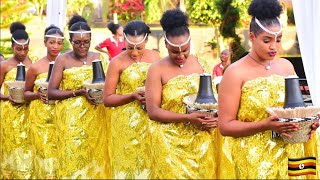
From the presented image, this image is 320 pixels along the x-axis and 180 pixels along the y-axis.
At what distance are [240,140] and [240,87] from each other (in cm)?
34

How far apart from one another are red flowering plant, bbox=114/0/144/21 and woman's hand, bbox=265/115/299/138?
2242 cm

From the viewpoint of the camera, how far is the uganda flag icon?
482 cm

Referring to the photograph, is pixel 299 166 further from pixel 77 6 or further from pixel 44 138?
pixel 77 6

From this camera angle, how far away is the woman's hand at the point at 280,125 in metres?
4.60

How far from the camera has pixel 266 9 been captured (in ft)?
16.0

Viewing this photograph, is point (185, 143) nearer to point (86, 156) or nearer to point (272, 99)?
point (272, 99)

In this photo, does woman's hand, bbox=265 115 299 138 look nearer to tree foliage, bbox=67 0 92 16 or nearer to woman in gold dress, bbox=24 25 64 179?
woman in gold dress, bbox=24 25 64 179

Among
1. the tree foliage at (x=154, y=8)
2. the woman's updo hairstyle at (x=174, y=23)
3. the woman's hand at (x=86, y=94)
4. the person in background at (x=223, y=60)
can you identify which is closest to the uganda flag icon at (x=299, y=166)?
the woman's updo hairstyle at (x=174, y=23)

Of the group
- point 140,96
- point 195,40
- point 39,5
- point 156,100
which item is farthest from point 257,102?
point 39,5

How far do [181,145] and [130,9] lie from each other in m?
21.6

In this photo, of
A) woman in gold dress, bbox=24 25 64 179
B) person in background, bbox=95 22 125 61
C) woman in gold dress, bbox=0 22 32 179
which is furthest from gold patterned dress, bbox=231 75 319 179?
person in background, bbox=95 22 125 61

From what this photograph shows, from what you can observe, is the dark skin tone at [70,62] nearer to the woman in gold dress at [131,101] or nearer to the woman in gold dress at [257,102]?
the woman in gold dress at [131,101]

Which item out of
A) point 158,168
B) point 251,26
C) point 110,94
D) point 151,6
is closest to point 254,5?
point 251,26

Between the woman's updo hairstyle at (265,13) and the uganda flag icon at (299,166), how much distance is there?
0.82 metres
